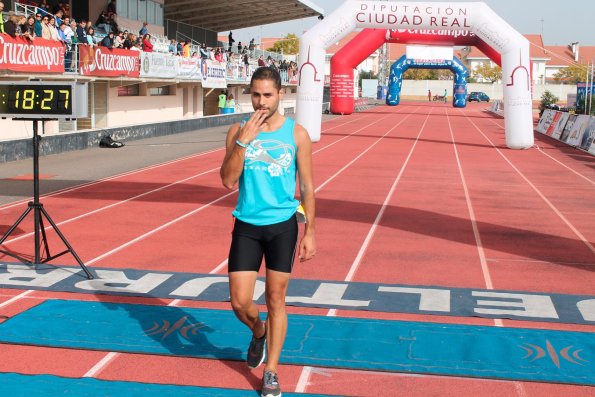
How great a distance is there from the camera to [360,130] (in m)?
38.0

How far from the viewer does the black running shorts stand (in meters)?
5.00

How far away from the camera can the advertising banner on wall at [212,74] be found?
3822cm

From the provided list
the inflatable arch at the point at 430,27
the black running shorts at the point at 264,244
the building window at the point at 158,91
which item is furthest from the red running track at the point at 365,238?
the building window at the point at 158,91

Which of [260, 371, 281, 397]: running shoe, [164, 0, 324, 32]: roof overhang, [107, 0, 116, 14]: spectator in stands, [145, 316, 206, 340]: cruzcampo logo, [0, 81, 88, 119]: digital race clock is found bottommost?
[145, 316, 206, 340]: cruzcampo logo

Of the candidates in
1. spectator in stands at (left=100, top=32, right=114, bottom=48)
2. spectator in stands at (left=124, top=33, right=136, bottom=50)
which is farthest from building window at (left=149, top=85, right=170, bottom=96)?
spectator in stands at (left=100, top=32, right=114, bottom=48)

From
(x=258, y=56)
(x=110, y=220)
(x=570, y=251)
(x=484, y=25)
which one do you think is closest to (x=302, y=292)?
(x=570, y=251)

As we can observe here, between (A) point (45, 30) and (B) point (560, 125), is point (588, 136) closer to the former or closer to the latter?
(B) point (560, 125)

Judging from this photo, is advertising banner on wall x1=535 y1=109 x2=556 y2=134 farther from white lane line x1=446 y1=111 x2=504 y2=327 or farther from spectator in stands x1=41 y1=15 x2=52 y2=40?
spectator in stands x1=41 y1=15 x2=52 y2=40

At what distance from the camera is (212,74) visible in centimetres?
3956

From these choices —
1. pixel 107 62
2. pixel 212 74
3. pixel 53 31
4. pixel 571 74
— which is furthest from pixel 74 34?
pixel 571 74

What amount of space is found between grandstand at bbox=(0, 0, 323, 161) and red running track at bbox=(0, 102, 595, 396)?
15.3 feet

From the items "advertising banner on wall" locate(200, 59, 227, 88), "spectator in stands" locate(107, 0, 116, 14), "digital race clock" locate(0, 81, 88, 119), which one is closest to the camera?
"digital race clock" locate(0, 81, 88, 119)

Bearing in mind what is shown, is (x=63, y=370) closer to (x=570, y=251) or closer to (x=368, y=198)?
(x=570, y=251)

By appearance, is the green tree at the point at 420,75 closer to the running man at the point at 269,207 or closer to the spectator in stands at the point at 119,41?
the spectator in stands at the point at 119,41
